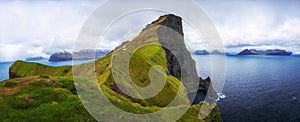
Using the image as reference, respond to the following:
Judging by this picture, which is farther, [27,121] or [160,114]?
[160,114]

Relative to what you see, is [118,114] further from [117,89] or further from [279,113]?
[279,113]

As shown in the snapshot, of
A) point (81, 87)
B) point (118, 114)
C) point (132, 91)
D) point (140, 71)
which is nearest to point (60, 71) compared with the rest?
point (140, 71)

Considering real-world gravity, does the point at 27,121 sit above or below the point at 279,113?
above

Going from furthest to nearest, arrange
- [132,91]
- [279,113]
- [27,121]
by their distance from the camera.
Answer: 1. [279,113]
2. [132,91]
3. [27,121]

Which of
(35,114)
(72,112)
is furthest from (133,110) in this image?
(35,114)

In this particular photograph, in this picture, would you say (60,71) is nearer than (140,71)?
No

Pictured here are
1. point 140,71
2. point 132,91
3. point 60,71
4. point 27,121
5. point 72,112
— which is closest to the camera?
point 27,121

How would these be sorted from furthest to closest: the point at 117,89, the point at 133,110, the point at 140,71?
the point at 140,71
the point at 117,89
the point at 133,110

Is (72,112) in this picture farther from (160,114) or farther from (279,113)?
(279,113)

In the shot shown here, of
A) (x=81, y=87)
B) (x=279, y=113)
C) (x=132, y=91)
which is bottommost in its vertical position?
(x=279, y=113)
